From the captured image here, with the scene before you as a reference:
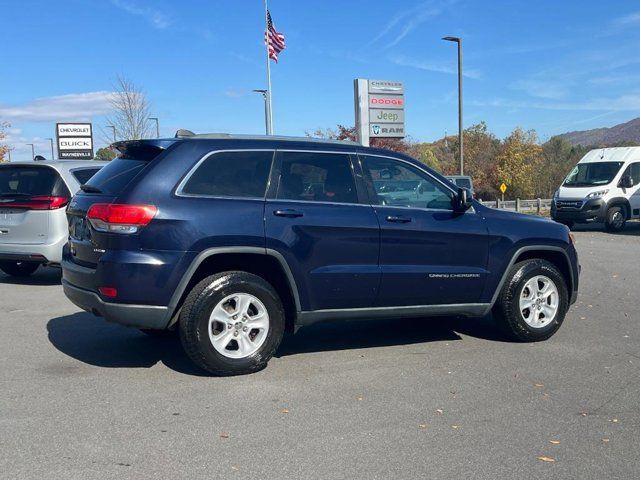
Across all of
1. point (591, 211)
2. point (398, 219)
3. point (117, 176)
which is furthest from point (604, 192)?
point (117, 176)

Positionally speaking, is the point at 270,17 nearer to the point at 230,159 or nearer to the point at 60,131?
the point at 60,131

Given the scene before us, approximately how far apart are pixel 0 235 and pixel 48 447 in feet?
20.5

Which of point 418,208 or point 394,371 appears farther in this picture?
point 418,208

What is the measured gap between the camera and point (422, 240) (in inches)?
230

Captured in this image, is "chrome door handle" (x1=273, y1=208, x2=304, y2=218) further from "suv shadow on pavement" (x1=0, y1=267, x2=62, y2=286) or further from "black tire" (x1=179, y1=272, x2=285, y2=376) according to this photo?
"suv shadow on pavement" (x1=0, y1=267, x2=62, y2=286)

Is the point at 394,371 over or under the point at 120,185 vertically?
under

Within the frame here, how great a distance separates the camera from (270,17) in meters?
27.1

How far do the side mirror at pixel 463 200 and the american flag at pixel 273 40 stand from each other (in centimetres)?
2232

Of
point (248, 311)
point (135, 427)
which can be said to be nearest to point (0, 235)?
point (248, 311)

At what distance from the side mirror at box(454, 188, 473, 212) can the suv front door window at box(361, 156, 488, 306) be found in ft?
0.18

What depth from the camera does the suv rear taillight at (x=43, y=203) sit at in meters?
9.15

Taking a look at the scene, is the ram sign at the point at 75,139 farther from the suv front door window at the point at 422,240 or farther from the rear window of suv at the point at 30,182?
the suv front door window at the point at 422,240

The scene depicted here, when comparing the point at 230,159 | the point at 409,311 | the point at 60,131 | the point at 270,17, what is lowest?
the point at 409,311

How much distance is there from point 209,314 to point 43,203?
510cm
